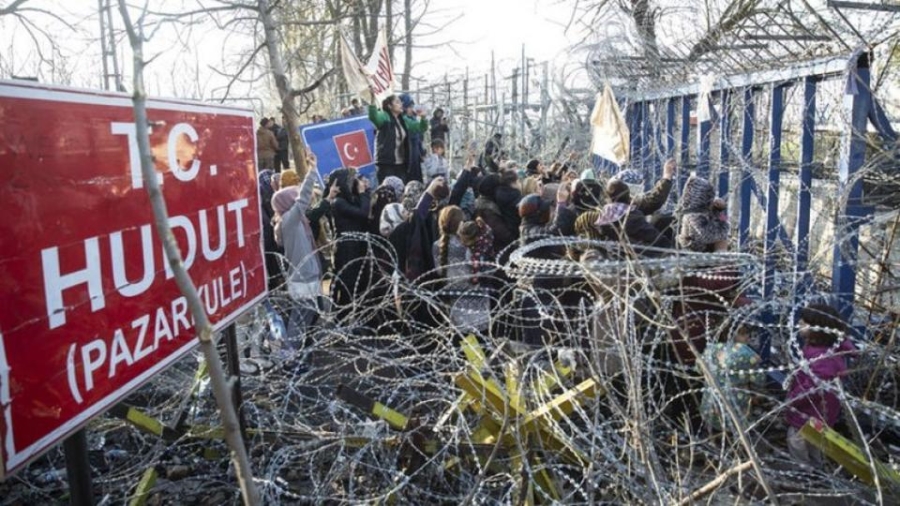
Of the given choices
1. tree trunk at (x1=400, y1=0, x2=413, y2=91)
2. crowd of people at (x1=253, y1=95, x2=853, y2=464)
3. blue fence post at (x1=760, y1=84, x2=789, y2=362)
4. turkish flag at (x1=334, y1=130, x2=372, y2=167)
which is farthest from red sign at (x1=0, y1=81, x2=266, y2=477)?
tree trunk at (x1=400, y1=0, x2=413, y2=91)

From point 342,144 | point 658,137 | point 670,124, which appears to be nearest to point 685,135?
point 670,124

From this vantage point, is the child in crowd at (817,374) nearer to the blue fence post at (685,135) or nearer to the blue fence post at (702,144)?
the blue fence post at (702,144)

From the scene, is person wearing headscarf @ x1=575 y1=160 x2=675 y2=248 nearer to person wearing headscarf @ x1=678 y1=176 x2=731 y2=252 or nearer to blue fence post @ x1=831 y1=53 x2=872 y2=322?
person wearing headscarf @ x1=678 y1=176 x2=731 y2=252

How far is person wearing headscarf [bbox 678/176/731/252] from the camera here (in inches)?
195

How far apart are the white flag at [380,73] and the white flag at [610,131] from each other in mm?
2706

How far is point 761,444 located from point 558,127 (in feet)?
26.2

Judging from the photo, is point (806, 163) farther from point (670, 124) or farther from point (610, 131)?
point (670, 124)

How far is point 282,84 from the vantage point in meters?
9.81

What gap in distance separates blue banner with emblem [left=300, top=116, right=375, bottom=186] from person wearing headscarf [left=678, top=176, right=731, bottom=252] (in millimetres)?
4390

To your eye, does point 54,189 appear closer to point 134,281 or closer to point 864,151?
point 134,281

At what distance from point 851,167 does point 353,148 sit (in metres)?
5.86

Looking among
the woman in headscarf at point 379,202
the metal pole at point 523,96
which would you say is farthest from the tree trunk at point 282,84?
the metal pole at point 523,96

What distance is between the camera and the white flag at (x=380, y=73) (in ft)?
29.2

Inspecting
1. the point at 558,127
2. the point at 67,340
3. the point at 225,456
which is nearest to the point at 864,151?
the point at 225,456
